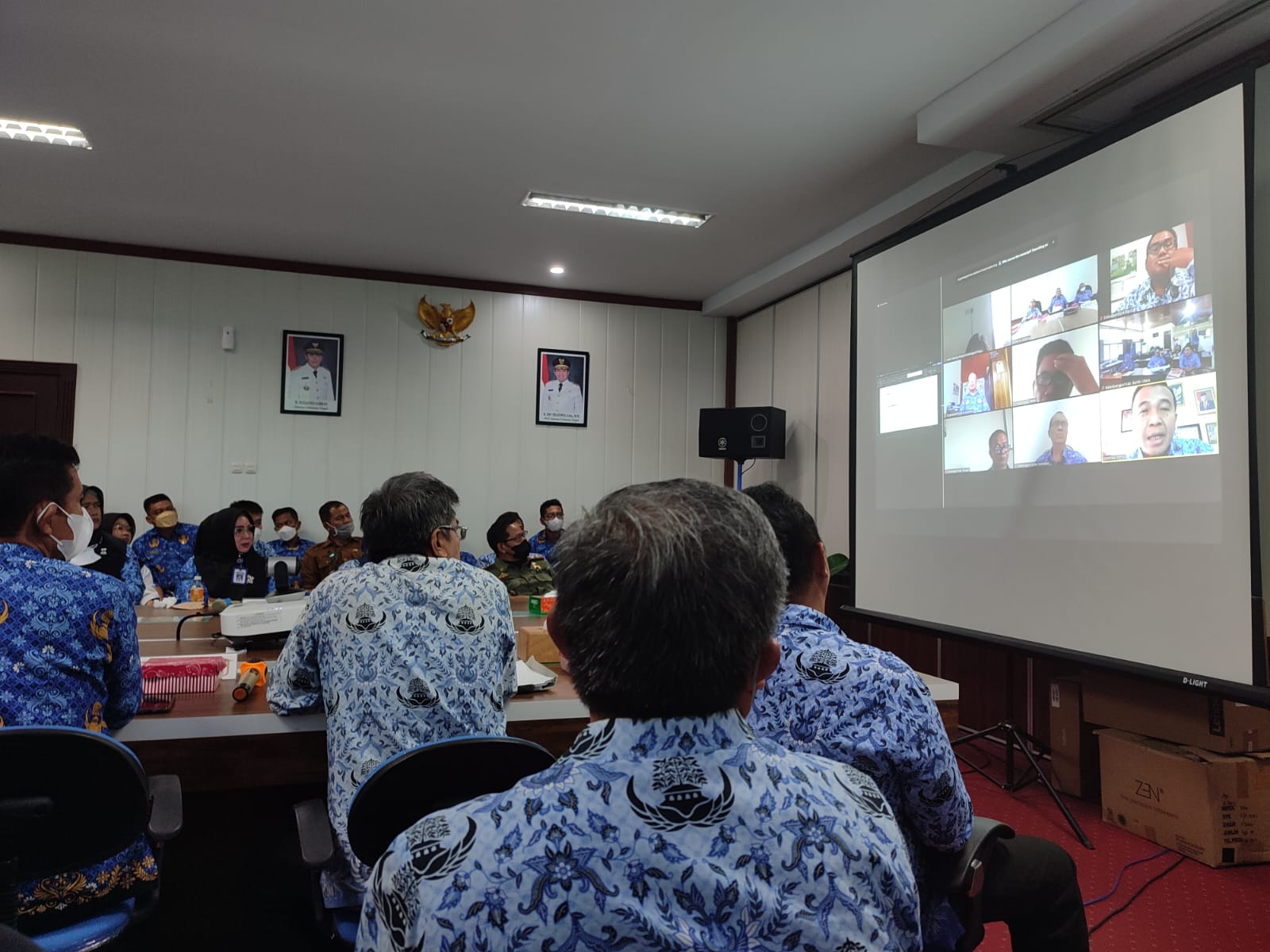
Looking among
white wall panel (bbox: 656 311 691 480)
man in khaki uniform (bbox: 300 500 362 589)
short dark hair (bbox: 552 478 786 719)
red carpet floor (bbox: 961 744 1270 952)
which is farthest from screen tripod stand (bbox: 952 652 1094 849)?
man in khaki uniform (bbox: 300 500 362 589)

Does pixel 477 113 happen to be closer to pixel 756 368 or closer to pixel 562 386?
pixel 562 386

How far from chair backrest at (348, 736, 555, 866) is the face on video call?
2425 millimetres

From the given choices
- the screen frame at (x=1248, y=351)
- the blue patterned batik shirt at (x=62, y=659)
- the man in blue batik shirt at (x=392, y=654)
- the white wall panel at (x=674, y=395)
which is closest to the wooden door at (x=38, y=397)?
the white wall panel at (x=674, y=395)

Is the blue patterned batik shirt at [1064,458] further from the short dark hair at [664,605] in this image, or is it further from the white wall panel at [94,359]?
the white wall panel at [94,359]

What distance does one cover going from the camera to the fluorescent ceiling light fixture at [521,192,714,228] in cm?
499

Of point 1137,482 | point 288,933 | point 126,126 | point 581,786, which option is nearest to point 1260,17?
point 1137,482

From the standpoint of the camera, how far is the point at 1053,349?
3199 mm

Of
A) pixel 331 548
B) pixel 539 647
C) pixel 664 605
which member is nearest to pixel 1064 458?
pixel 539 647

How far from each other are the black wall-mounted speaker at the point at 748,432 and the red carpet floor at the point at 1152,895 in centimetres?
310

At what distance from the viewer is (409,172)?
4.63 meters

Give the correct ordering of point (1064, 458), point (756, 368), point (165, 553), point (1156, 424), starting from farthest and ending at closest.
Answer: point (756, 368), point (165, 553), point (1064, 458), point (1156, 424)

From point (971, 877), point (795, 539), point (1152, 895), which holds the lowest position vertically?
point (1152, 895)

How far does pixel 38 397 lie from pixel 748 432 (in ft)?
16.4

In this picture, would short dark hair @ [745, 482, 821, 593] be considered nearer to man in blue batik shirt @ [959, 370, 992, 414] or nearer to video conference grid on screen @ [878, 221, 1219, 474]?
video conference grid on screen @ [878, 221, 1219, 474]
